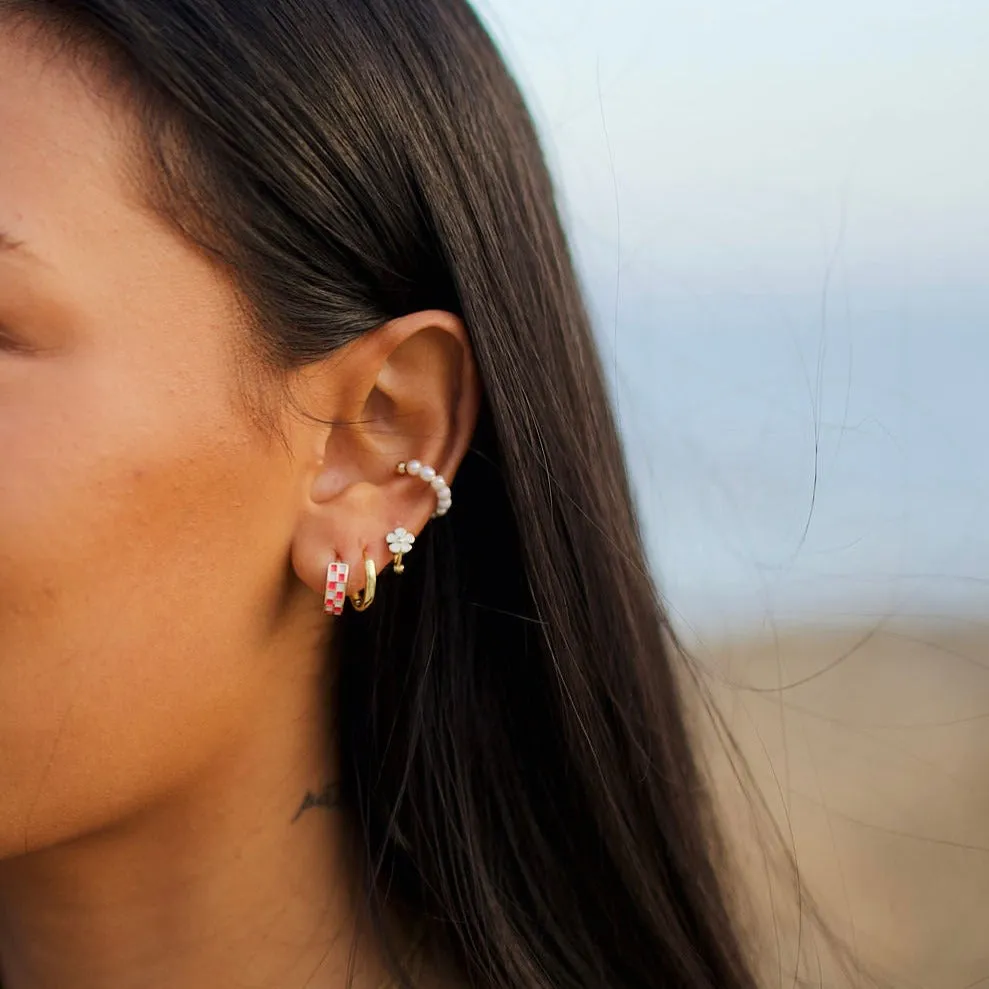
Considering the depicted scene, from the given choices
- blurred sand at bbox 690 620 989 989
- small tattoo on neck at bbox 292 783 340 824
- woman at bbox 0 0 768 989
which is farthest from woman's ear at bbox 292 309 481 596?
blurred sand at bbox 690 620 989 989

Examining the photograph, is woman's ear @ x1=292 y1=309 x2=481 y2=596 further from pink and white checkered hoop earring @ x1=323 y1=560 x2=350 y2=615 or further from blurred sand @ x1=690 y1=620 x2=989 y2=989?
blurred sand @ x1=690 y1=620 x2=989 y2=989

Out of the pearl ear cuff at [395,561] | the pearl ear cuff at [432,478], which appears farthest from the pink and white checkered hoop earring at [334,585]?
the pearl ear cuff at [432,478]

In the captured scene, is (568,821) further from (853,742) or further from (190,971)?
(853,742)

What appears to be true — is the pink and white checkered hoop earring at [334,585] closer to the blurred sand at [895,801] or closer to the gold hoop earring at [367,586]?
the gold hoop earring at [367,586]

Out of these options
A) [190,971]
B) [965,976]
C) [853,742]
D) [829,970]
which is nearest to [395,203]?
[190,971]

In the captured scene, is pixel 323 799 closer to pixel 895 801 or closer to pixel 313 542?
pixel 313 542

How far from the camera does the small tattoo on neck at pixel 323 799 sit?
5.29ft

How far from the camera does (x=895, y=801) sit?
4188 millimetres

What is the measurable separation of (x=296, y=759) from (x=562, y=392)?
2.07 ft

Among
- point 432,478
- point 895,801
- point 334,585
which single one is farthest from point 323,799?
point 895,801

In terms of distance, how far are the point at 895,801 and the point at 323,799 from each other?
315 cm

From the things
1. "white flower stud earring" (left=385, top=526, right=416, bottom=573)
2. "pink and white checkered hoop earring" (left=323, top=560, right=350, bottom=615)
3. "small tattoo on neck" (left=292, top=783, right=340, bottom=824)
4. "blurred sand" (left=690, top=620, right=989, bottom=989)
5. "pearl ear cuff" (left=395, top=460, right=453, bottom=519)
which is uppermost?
"pearl ear cuff" (left=395, top=460, right=453, bottom=519)

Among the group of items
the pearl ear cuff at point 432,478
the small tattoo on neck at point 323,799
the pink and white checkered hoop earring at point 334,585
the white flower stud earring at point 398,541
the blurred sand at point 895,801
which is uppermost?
the pearl ear cuff at point 432,478

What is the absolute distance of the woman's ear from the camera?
1.43 meters
